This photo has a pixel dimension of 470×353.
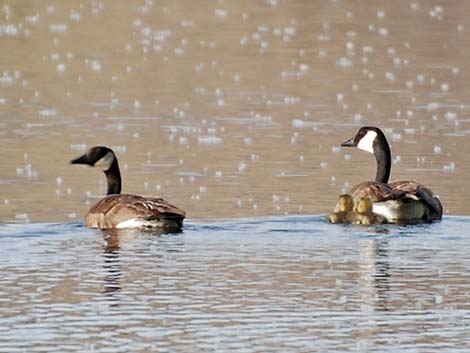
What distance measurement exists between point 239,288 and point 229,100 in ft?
46.2

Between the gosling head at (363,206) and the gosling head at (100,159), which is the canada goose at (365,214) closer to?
the gosling head at (363,206)

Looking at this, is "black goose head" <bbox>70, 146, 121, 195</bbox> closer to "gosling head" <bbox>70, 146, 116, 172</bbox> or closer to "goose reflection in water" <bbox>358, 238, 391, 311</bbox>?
"gosling head" <bbox>70, 146, 116, 172</bbox>

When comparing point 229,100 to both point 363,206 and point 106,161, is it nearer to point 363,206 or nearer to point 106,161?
point 106,161

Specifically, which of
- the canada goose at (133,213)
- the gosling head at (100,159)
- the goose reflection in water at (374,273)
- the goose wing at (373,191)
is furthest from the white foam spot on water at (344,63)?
the goose reflection in water at (374,273)

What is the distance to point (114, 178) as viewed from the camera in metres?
15.7

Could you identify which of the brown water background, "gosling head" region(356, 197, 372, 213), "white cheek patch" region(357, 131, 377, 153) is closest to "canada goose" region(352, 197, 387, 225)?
"gosling head" region(356, 197, 372, 213)

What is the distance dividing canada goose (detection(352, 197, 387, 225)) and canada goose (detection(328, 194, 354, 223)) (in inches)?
2.3

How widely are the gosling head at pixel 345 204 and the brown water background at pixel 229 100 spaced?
3.81 ft

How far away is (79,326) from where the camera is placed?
384 inches

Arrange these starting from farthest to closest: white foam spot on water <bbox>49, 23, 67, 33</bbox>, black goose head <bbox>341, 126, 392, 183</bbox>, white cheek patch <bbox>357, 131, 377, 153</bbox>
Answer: white foam spot on water <bbox>49, 23, 67, 33</bbox> < white cheek patch <bbox>357, 131, 377, 153</bbox> < black goose head <bbox>341, 126, 392, 183</bbox>

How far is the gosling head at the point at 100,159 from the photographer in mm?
15602

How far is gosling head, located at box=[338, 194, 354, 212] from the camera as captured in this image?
14391 mm

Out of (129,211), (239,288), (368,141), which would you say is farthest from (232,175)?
(239,288)

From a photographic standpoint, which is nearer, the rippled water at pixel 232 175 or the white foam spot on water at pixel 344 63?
the rippled water at pixel 232 175
